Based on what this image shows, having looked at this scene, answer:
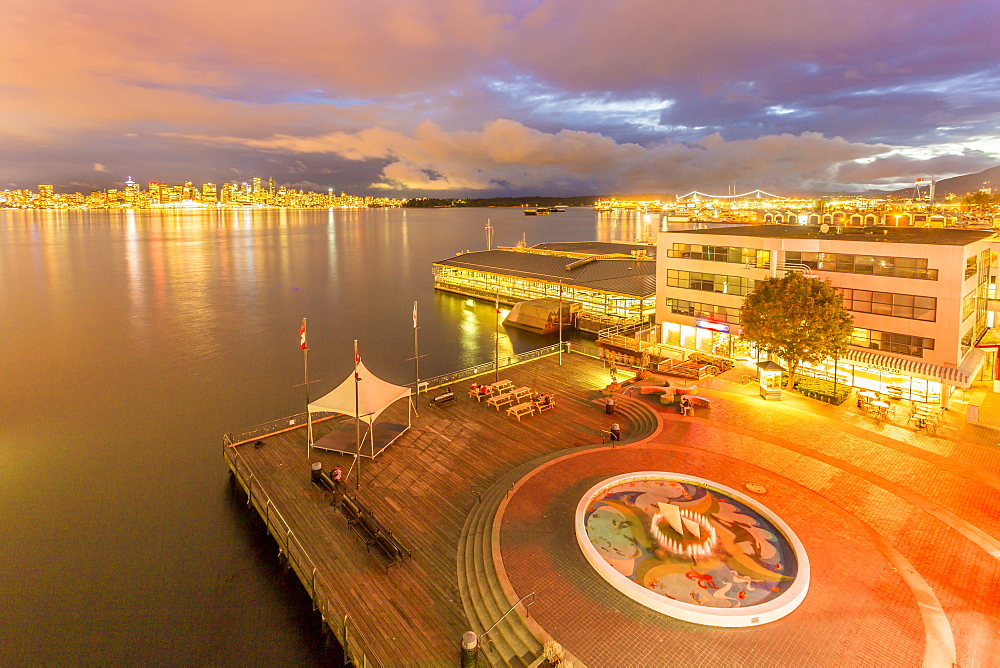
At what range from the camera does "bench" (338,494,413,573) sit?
17953 mm

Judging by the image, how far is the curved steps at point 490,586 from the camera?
1384 centimetres

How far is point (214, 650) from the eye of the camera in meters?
19.2

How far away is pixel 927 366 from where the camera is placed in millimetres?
29656

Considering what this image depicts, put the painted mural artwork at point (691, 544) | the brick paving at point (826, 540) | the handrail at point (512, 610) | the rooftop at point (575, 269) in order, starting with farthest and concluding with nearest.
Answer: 1. the rooftop at point (575, 269)
2. the painted mural artwork at point (691, 544)
3. the handrail at point (512, 610)
4. the brick paving at point (826, 540)

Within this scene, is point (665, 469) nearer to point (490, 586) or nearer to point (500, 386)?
point (490, 586)

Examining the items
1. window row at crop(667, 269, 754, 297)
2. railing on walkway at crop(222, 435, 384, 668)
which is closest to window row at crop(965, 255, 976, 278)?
window row at crop(667, 269, 754, 297)

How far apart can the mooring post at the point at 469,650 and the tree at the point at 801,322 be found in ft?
81.8

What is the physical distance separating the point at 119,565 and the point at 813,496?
1149 inches

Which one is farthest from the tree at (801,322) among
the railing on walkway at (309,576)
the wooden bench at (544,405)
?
the railing on walkway at (309,576)

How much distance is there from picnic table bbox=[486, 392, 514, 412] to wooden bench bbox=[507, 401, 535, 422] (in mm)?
949

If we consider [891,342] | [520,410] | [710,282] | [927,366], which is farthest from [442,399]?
[927,366]

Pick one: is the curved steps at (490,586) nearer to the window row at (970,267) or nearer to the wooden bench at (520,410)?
the wooden bench at (520,410)

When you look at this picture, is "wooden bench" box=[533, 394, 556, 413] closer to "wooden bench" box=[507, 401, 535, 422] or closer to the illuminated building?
"wooden bench" box=[507, 401, 535, 422]

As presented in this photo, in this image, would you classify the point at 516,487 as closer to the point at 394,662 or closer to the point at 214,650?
the point at 394,662
